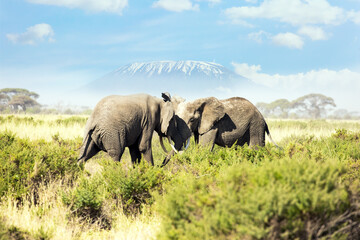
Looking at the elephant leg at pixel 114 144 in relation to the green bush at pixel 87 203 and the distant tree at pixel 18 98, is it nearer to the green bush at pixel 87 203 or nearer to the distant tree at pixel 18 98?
the green bush at pixel 87 203

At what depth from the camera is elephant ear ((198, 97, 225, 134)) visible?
28.2 feet

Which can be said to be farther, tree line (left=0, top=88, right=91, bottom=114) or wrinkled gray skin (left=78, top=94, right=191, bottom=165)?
tree line (left=0, top=88, right=91, bottom=114)

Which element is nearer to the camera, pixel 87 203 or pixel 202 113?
pixel 87 203

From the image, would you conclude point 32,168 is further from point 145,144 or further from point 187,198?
point 187,198

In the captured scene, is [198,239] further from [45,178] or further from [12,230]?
[45,178]

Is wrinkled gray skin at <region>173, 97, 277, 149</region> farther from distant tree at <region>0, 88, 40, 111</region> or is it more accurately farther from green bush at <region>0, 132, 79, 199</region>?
distant tree at <region>0, 88, 40, 111</region>

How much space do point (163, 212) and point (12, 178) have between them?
11.2 ft

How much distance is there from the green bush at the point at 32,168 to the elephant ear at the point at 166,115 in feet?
6.37

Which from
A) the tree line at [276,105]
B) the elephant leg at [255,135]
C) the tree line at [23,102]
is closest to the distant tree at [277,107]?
the tree line at [276,105]

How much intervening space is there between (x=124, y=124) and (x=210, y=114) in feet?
7.36

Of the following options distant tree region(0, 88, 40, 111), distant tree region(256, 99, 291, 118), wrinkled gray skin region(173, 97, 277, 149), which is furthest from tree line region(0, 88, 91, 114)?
wrinkled gray skin region(173, 97, 277, 149)

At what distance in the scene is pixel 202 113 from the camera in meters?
8.81

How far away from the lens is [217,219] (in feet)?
10.9

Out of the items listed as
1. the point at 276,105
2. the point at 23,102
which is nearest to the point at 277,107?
the point at 276,105
